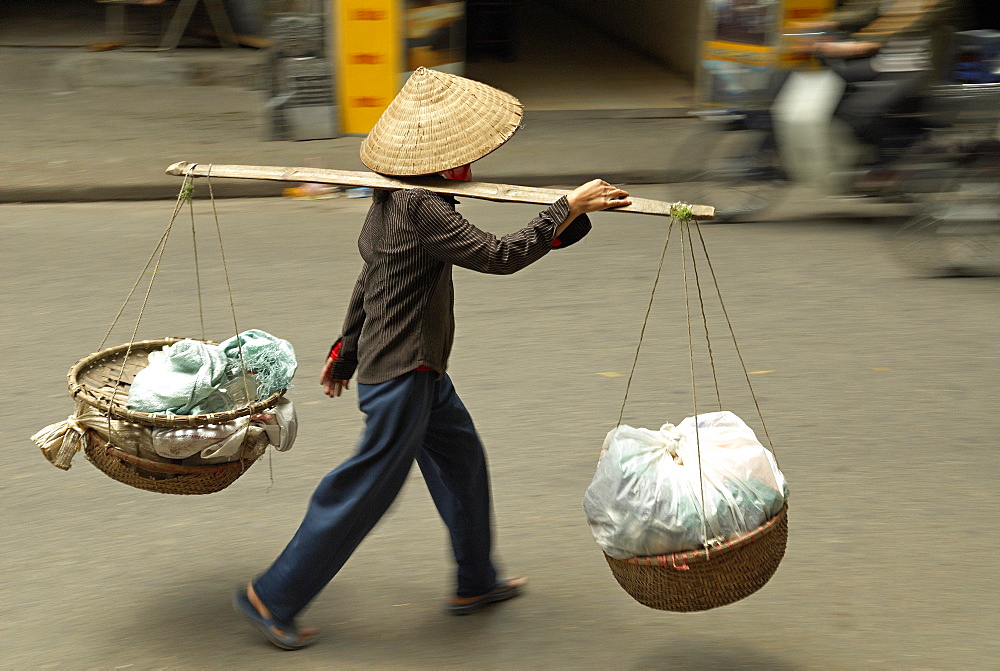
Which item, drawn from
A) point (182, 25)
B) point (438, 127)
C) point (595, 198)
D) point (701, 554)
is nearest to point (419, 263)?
point (438, 127)

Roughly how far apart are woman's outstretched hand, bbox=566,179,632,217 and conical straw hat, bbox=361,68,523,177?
265mm

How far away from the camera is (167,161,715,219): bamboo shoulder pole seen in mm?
2943

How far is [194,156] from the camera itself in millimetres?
9555

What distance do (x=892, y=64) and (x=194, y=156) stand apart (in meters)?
5.56

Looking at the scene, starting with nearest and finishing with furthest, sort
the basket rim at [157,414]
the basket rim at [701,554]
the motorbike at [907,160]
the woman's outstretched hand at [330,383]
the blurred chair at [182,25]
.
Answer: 1. the basket rim at [701,554]
2. the basket rim at [157,414]
3. the woman's outstretched hand at [330,383]
4. the motorbike at [907,160]
5. the blurred chair at [182,25]

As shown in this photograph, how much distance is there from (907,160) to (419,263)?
521 cm

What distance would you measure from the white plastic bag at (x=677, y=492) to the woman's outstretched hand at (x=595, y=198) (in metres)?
0.61

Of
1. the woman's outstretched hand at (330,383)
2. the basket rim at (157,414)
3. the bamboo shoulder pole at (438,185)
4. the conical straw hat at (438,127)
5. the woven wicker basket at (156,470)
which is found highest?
the conical straw hat at (438,127)

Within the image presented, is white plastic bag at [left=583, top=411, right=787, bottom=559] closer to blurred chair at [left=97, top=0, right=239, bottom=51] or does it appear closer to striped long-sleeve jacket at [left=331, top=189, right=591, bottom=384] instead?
striped long-sleeve jacket at [left=331, top=189, right=591, bottom=384]

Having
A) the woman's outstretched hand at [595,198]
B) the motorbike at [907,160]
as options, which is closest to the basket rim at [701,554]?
the woman's outstretched hand at [595,198]

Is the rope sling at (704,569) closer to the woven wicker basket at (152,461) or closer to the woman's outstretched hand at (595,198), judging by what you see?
the woman's outstretched hand at (595,198)

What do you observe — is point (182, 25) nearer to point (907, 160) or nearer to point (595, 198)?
point (907, 160)

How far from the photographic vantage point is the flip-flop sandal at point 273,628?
10.6 ft

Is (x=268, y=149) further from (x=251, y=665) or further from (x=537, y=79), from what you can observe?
(x=251, y=665)
